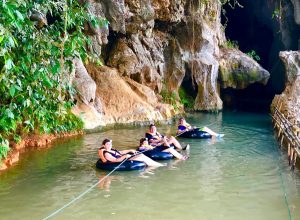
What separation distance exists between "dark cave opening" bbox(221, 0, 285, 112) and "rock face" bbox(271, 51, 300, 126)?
36.5ft

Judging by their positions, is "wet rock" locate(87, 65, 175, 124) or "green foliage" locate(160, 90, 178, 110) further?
"green foliage" locate(160, 90, 178, 110)

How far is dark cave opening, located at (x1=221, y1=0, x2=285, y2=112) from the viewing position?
35688 mm

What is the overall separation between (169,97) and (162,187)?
1803 centimetres

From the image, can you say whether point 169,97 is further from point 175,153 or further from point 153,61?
point 175,153

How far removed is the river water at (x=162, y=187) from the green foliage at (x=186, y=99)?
16.1m

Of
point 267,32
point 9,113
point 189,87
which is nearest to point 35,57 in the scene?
point 9,113

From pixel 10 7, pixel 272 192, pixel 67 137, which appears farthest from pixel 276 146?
pixel 10 7

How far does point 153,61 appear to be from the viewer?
2620 cm

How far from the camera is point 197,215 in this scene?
7.16 metres

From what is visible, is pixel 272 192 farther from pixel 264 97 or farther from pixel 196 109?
pixel 264 97

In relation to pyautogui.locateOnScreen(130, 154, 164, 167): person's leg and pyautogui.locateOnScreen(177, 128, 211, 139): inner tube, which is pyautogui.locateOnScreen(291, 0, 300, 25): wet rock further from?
pyautogui.locateOnScreen(130, 154, 164, 167): person's leg

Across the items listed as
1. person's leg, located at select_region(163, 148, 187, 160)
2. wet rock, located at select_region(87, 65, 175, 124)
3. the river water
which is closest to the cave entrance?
wet rock, located at select_region(87, 65, 175, 124)

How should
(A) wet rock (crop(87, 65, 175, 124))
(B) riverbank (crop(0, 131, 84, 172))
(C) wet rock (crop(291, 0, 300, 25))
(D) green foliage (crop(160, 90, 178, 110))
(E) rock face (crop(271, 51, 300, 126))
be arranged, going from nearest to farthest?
(B) riverbank (crop(0, 131, 84, 172))
(E) rock face (crop(271, 51, 300, 126))
(A) wet rock (crop(87, 65, 175, 124))
(D) green foliage (crop(160, 90, 178, 110))
(C) wet rock (crop(291, 0, 300, 25))

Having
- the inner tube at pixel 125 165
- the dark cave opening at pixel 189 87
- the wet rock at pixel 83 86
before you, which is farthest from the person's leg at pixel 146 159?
the dark cave opening at pixel 189 87
